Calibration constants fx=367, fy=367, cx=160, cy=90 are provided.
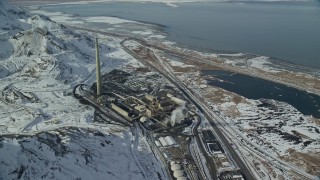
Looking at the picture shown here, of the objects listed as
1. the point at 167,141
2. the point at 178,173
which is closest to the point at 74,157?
the point at 178,173

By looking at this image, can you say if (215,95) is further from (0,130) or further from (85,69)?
(0,130)

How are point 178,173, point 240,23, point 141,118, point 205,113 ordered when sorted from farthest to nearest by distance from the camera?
point 240,23, point 205,113, point 141,118, point 178,173

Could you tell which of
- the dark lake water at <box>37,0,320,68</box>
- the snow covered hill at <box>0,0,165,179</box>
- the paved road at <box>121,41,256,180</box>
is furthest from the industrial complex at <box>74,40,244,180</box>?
the dark lake water at <box>37,0,320,68</box>

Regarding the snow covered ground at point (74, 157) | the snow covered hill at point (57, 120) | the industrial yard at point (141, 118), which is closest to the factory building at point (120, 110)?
the industrial yard at point (141, 118)

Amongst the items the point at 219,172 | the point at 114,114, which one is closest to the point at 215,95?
the point at 114,114

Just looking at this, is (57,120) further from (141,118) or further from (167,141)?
(167,141)
